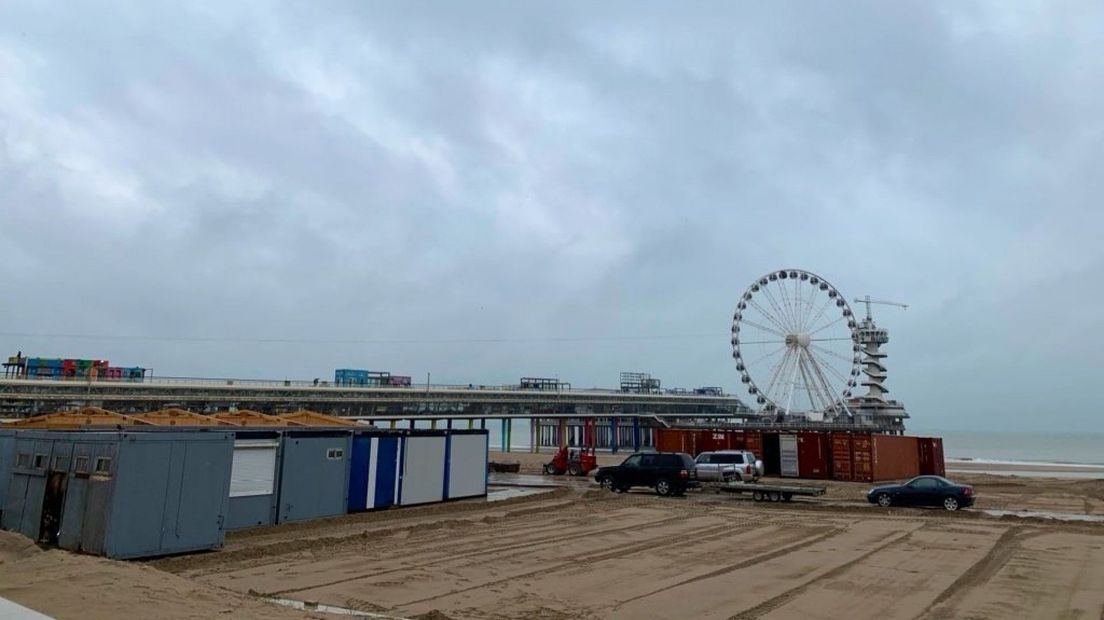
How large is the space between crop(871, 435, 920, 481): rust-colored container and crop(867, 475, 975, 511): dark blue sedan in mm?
16570

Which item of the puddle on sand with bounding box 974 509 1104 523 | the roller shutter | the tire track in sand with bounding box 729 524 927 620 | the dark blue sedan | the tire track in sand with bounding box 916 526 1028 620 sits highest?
the roller shutter

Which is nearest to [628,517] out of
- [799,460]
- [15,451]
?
[15,451]

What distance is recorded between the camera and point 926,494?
2473 cm

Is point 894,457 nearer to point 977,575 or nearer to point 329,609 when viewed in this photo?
point 977,575

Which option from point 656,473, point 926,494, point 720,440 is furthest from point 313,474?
point 720,440

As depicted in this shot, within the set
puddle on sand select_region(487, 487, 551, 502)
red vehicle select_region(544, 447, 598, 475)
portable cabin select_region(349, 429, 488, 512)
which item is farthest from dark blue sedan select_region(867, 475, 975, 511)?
red vehicle select_region(544, 447, 598, 475)

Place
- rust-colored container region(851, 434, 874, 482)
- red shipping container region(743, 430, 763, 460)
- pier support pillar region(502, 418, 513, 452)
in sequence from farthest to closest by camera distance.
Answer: pier support pillar region(502, 418, 513, 452) → red shipping container region(743, 430, 763, 460) → rust-colored container region(851, 434, 874, 482)

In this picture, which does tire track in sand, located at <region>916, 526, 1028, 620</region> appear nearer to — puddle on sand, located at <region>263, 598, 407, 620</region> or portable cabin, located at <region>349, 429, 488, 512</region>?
puddle on sand, located at <region>263, 598, 407, 620</region>

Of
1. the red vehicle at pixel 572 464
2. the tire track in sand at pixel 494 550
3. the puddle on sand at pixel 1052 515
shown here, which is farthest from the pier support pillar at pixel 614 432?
the tire track in sand at pixel 494 550

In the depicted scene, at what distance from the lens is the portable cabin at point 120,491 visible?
13.2 m

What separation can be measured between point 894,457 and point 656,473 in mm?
21316

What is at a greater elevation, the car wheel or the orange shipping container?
the orange shipping container

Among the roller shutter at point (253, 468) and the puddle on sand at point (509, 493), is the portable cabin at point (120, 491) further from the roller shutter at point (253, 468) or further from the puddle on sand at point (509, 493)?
the puddle on sand at point (509, 493)

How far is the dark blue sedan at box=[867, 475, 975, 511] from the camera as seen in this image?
2414cm
